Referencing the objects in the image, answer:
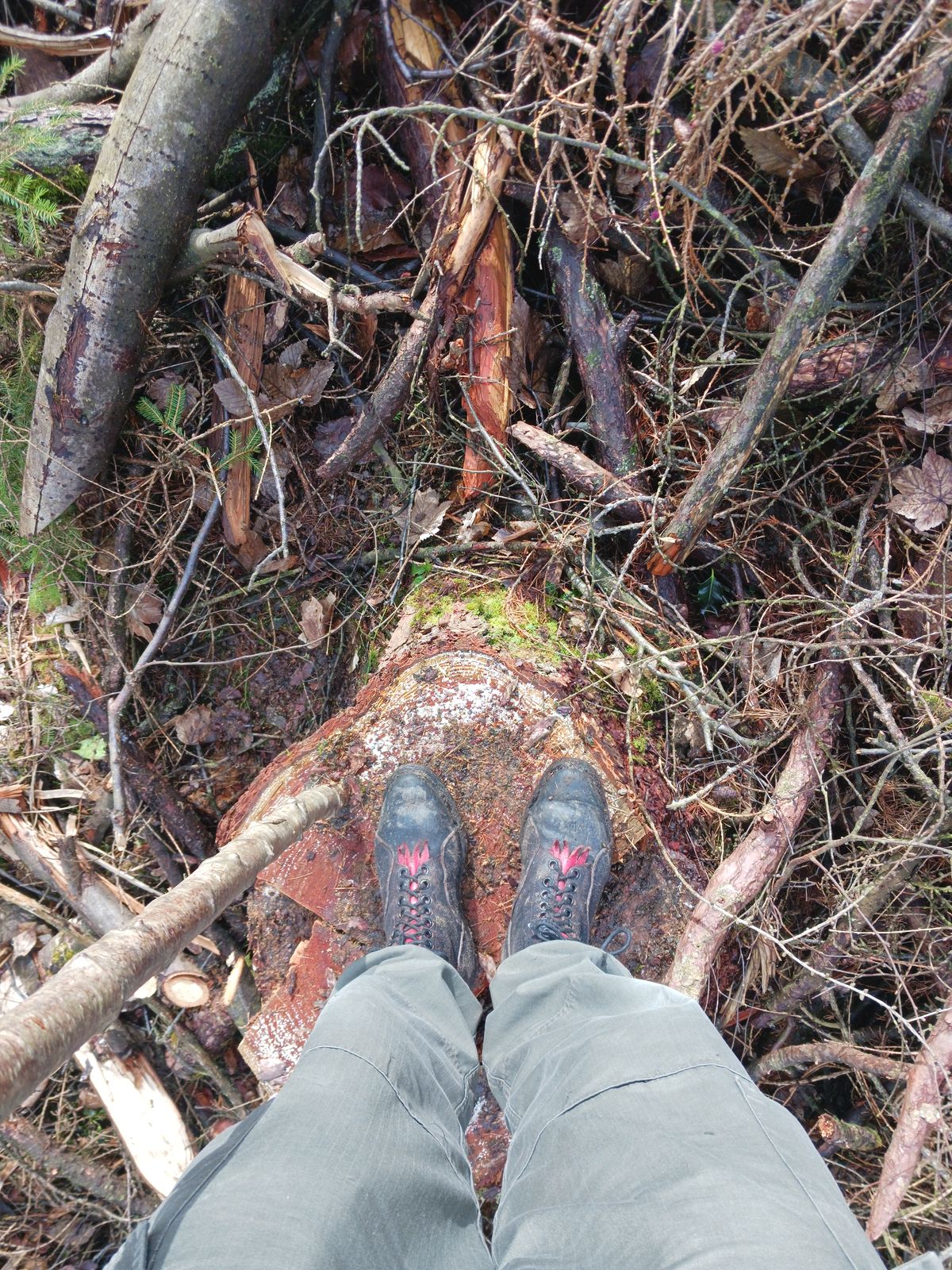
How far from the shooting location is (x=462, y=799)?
2391 millimetres

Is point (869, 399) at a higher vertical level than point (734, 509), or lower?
higher

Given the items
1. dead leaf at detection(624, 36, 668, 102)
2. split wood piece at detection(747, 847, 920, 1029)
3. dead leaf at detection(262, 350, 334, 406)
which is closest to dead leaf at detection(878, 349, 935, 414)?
dead leaf at detection(624, 36, 668, 102)

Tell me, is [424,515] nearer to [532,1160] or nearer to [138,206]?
[138,206]

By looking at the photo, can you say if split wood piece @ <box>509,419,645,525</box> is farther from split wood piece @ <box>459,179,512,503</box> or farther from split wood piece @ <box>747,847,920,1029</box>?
split wood piece @ <box>747,847,920,1029</box>

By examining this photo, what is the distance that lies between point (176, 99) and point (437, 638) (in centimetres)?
173

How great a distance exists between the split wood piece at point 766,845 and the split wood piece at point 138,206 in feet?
7.95

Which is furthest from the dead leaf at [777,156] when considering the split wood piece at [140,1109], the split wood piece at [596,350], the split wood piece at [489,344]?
the split wood piece at [140,1109]

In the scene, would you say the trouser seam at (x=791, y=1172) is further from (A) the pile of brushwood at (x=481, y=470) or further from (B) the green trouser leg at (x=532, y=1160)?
(A) the pile of brushwood at (x=481, y=470)

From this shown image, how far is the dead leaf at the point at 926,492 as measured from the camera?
7.04 ft

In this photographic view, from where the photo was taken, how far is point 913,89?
1733mm

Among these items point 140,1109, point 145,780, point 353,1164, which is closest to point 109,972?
point 353,1164

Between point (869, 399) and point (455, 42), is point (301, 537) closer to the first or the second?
point (455, 42)

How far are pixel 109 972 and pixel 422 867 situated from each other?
1.09m

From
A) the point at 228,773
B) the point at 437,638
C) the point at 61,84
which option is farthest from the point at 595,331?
the point at 228,773
